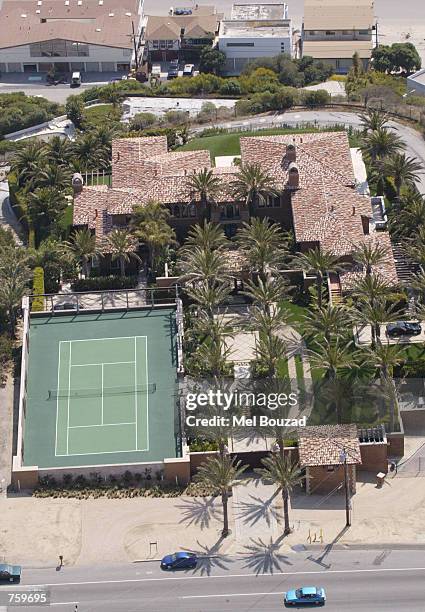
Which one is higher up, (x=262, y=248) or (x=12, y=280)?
(x=262, y=248)

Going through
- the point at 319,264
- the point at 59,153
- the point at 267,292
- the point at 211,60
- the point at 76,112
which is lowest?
the point at 267,292

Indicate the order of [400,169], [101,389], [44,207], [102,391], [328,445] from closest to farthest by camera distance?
[328,445] < [102,391] < [101,389] < [400,169] < [44,207]

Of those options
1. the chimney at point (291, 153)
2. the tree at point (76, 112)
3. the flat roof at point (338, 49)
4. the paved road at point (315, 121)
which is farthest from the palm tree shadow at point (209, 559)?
the flat roof at point (338, 49)

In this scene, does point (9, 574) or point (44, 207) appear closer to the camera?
point (9, 574)

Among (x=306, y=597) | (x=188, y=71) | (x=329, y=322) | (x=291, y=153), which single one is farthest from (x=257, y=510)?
(x=188, y=71)

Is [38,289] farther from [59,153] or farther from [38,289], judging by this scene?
[59,153]

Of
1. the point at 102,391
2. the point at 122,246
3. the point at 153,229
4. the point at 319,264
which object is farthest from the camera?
the point at 153,229

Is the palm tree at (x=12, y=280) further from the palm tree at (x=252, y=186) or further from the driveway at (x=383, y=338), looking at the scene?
the driveway at (x=383, y=338)
